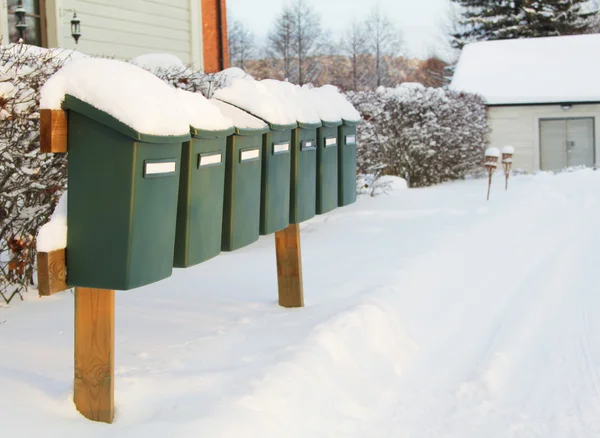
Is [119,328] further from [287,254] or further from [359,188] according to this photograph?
[359,188]

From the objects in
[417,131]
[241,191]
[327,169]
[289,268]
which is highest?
[417,131]

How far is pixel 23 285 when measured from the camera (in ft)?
20.7

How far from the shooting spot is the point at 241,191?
16.7ft

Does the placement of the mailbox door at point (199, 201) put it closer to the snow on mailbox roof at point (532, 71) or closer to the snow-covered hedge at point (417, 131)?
the snow-covered hedge at point (417, 131)

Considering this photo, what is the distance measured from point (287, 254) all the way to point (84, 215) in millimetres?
2524

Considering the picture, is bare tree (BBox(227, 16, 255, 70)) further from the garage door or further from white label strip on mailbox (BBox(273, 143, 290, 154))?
white label strip on mailbox (BBox(273, 143, 290, 154))

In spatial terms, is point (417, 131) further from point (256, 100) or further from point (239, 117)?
point (239, 117)

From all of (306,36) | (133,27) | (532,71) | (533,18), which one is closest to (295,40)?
(306,36)

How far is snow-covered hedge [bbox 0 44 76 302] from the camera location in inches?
213

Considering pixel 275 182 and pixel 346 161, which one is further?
pixel 346 161

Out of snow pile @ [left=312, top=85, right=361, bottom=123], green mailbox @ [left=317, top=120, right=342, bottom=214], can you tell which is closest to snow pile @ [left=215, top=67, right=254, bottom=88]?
snow pile @ [left=312, top=85, right=361, bottom=123]

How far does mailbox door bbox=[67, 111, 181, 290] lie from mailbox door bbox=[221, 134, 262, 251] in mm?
1158

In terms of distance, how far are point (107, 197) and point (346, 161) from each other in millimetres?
3494

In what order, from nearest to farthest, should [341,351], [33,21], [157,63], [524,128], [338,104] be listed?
[341,351]
[338,104]
[157,63]
[33,21]
[524,128]
